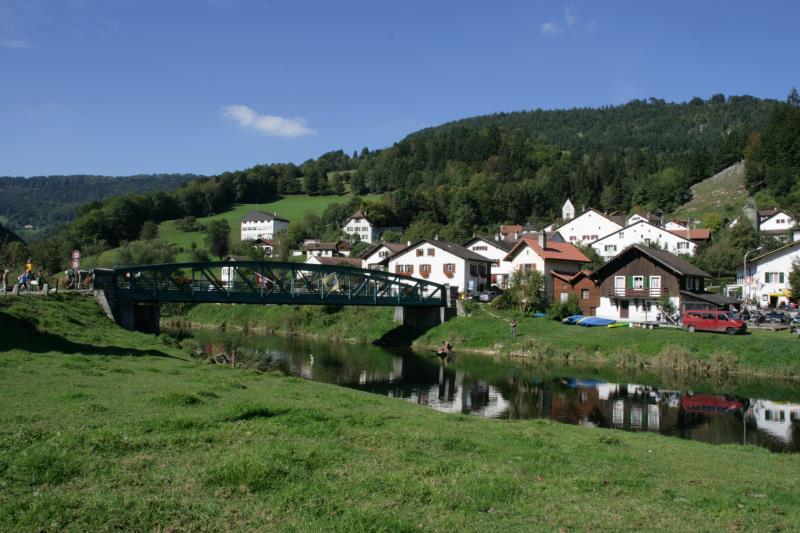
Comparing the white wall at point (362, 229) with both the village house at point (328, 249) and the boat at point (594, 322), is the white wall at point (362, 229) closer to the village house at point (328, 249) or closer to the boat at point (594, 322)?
the village house at point (328, 249)

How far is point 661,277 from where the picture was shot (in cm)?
4881

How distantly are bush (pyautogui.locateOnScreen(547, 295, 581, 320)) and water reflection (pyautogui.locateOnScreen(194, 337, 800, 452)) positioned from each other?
10.3 m

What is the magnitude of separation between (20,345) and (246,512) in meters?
17.7

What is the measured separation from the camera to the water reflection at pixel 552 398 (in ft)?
75.4

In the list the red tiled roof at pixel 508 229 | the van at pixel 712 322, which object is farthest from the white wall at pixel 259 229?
the van at pixel 712 322

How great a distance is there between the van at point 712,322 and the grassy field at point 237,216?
71749mm

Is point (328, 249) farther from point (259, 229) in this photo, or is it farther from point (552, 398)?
point (552, 398)

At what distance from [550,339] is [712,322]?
1025 cm

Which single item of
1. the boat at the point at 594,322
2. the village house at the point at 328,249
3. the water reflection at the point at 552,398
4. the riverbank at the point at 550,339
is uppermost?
the village house at the point at 328,249

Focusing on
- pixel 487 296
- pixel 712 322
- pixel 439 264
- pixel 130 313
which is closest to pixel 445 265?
pixel 439 264

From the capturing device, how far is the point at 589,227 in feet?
345

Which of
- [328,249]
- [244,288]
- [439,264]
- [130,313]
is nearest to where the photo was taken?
[130,313]

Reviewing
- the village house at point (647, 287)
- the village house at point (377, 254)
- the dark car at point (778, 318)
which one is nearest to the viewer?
the dark car at point (778, 318)

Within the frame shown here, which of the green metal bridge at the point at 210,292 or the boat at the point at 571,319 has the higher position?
the green metal bridge at the point at 210,292
